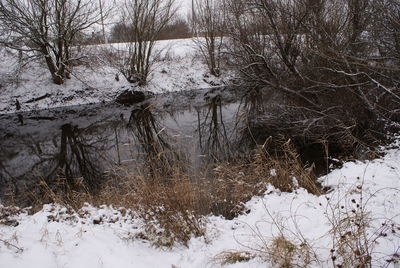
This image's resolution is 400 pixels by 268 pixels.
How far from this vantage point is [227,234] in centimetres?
313

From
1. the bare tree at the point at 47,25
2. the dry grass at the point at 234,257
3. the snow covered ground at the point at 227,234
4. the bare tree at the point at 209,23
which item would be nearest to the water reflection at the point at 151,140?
the snow covered ground at the point at 227,234

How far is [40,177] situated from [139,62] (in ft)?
37.6

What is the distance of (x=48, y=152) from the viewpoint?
816cm

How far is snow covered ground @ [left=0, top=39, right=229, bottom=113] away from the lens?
13.9 meters

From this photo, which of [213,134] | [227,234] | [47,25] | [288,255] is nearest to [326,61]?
[213,134]

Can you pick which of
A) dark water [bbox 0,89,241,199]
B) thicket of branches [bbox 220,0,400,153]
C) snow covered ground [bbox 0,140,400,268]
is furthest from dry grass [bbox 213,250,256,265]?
thicket of branches [bbox 220,0,400,153]

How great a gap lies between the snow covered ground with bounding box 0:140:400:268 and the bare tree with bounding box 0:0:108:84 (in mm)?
12173

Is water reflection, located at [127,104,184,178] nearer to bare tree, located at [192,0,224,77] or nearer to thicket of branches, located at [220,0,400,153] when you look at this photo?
Result: thicket of branches, located at [220,0,400,153]

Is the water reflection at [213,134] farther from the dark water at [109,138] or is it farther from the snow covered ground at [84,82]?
the snow covered ground at [84,82]

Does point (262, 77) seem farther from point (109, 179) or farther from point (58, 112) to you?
point (58, 112)

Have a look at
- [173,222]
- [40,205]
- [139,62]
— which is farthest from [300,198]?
[139,62]

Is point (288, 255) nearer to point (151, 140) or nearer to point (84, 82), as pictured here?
point (151, 140)

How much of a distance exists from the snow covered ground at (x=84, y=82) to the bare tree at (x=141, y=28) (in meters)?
0.86

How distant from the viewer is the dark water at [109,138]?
21.6ft
